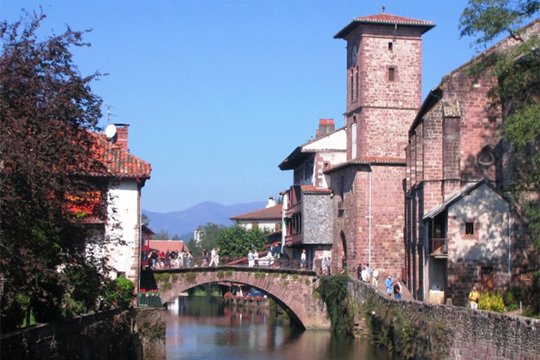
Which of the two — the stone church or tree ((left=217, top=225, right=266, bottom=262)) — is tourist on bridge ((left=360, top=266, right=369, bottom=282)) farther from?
tree ((left=217, top=225, right=266, bottom=262))

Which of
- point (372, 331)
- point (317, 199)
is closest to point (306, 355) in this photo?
point (372, 331)

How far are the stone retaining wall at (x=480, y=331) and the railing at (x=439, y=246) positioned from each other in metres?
5.62

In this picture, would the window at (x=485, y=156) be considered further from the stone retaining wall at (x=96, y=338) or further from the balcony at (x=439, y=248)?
the stone retaining wall at (x=96, y=338)

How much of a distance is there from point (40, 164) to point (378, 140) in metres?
49.4

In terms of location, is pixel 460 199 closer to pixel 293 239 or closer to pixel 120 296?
pixel 120 296

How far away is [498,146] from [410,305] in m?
12.3

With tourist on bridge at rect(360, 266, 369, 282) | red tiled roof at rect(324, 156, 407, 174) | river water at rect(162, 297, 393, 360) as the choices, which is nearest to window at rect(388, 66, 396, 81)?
red tiled roof at rect(324, 156, 407, 174)

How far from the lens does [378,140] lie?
70.9 metres

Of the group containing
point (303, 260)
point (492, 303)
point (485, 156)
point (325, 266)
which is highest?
point (485, 156)

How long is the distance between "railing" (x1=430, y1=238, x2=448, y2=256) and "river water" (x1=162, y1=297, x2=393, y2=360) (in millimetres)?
5559

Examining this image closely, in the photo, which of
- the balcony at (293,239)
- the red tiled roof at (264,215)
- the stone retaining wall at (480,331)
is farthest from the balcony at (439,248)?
the red tiled roof at (264,215)

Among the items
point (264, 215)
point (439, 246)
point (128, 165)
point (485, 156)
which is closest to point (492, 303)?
point (439, 246)

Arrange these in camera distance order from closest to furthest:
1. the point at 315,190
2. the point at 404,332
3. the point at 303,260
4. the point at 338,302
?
the point at 404,332 → the point at 338,302 → the point at 303,260 → the point at 315,190

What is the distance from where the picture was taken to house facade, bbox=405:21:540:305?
2061 inches
